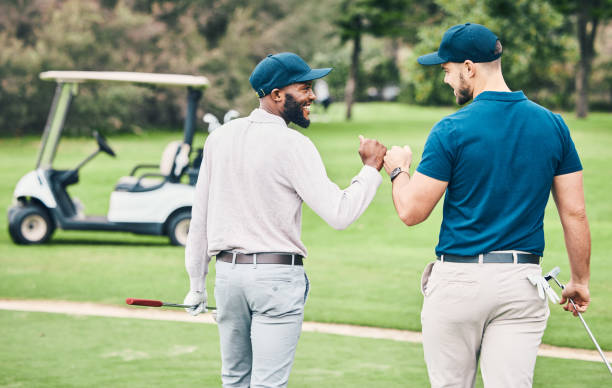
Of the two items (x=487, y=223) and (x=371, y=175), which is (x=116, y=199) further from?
(x=487, y=223)

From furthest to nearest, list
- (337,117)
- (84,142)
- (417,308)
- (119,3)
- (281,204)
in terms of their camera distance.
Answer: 1. (337,117)
2. (119,3)
3. (84,142)
4. (417,308)
5. (281,204)

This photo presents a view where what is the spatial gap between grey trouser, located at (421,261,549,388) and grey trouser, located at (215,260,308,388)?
0.50 m

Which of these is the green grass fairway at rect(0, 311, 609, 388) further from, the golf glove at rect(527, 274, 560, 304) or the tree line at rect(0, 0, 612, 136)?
the tree line at rect(0, 0, 612, 136)

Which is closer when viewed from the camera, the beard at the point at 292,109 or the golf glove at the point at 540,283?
the golf glove at the point at 540,283

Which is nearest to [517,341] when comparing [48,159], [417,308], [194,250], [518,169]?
[518,169]

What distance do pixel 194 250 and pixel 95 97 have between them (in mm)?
25117

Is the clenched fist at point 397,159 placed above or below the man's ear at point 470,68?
below

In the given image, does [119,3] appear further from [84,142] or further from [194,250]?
[194,250]

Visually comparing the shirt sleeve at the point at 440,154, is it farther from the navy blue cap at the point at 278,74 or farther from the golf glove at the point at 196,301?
the golf glove at the point at 196,301

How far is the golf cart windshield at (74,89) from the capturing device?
10.9 m

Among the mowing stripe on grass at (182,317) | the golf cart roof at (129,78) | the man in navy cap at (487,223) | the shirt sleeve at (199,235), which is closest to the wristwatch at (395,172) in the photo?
the man in navy cap at (487,223)

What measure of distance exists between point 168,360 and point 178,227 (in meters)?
5.32

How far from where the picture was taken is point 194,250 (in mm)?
3334

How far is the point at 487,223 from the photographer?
2.85 meters
